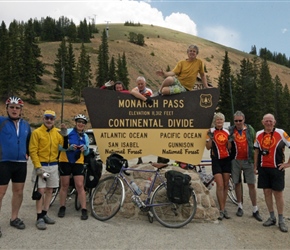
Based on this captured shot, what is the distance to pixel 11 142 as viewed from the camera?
4.51m

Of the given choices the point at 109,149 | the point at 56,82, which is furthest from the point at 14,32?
the point at 109,149

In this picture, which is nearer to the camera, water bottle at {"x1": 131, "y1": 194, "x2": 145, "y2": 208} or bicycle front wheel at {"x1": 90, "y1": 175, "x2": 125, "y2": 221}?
water bottle at {"x1": 131, "y1": 194, "x2": 145, "y2": 208}

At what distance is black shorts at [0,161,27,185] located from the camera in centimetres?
446

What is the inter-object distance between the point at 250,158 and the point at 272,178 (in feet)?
2.07

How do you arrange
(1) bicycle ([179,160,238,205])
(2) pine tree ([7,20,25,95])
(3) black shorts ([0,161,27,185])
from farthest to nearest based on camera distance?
(2) pine tree ([7,20,25,95]) → (1) bicycle ([179,160,238,205]) → (3) black shorts ([0,161,27,185])

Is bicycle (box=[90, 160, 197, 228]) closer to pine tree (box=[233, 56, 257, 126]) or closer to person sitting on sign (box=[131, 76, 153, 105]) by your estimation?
person sitting on sign (box=[131, 76, 153, 105])

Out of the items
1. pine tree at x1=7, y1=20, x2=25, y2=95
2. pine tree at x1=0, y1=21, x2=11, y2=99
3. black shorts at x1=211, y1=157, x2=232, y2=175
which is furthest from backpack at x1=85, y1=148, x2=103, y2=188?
pine tree at x1=0, y1=21, x2=11, y2=99

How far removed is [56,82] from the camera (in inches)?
2687

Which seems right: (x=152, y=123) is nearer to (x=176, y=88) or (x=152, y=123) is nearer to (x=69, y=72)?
(x=176, y=88)

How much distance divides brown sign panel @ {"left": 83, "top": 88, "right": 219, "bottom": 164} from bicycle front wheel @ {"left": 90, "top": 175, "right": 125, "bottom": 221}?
30.8 inches

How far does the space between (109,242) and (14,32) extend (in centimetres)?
5748

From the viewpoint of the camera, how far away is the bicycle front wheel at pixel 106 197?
5375 mm

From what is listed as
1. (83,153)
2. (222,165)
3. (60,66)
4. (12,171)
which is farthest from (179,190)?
(60,66)

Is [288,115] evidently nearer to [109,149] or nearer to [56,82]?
[56,82]
